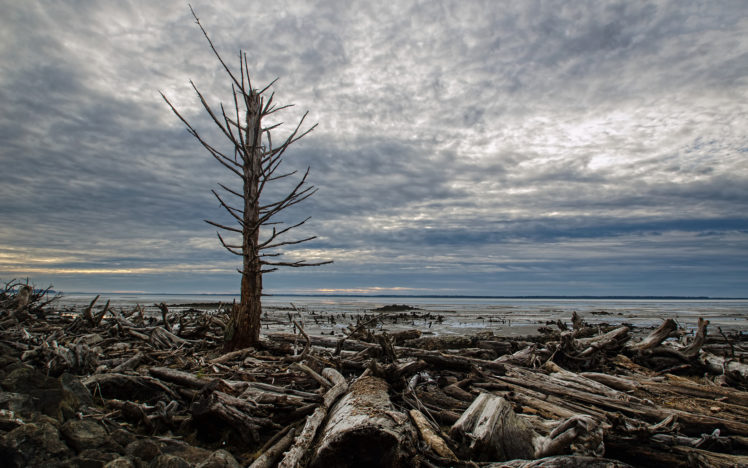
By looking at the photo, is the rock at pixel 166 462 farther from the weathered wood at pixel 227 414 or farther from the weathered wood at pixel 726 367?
the weathered wood at pixel 726 367

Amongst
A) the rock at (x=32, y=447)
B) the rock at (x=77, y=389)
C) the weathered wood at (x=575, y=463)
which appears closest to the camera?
the rock at (x=32, y=447)

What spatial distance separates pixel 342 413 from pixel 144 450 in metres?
1.93

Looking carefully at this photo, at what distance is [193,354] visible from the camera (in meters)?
8.38

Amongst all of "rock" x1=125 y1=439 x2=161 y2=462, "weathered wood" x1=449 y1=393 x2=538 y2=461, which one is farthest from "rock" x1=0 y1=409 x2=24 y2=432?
"weathered wood" x1=449 y1=393 x2=538 y2=461

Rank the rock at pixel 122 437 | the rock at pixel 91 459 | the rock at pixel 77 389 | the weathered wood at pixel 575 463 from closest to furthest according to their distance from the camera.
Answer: the rock at pixel 91 459 < the weathered wood at pixel 575 463 < the rock at pixel 122 437 < the rock at pixel 77 389

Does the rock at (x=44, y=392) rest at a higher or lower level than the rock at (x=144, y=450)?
higher

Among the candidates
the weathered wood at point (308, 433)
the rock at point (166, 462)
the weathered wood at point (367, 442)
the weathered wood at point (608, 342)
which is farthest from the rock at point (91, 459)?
the weathered wood at point (608, 342)

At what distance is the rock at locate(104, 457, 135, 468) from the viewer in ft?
9.88

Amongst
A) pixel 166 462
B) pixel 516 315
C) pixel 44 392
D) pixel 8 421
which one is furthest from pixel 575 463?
pixel 516 315

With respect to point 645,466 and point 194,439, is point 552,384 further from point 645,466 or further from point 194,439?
point 194,439

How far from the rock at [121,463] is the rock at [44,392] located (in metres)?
1.36

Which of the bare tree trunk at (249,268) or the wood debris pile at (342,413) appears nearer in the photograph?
the wood debris pile at (342,413)

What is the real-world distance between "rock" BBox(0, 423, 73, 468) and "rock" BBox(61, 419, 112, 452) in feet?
0.40

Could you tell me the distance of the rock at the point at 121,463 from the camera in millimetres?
3012
